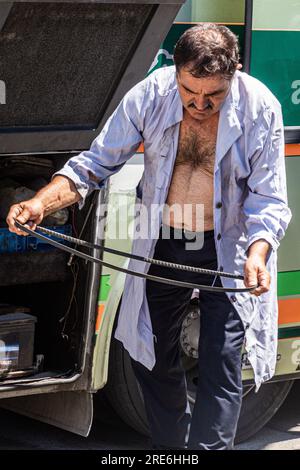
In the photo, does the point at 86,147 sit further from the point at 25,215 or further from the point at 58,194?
the point at 25,215

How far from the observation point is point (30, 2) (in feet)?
14.4

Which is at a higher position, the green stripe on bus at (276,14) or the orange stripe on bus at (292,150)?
the green stripe on bus at (276,14)

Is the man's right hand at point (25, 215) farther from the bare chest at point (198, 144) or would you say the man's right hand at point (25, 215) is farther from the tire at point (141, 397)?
the tire at point (141, 397)

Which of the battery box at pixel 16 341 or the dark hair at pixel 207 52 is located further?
→ the battery box at pixel 16 341

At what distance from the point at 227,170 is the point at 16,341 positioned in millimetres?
1332

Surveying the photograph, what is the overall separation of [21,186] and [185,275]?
40.4 inches

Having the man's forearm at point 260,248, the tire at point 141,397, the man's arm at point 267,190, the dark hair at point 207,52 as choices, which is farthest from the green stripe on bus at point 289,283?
the dark hair at point 207,52

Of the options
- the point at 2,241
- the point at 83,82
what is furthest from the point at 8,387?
the point at 83,82

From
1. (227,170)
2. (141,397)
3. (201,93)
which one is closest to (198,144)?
(227,170)

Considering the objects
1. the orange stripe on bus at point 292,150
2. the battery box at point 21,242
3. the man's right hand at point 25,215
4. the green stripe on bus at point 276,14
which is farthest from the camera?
the orange stripe on bus at point 292,150

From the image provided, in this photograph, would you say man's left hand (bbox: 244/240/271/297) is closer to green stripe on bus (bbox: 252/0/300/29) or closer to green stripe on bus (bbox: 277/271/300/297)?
green stripe on bus (bbox: 277/271/300/297)

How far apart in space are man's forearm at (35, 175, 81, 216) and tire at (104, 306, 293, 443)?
128 cm

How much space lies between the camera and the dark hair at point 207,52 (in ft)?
13.6

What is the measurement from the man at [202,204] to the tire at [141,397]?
82 centimetres
